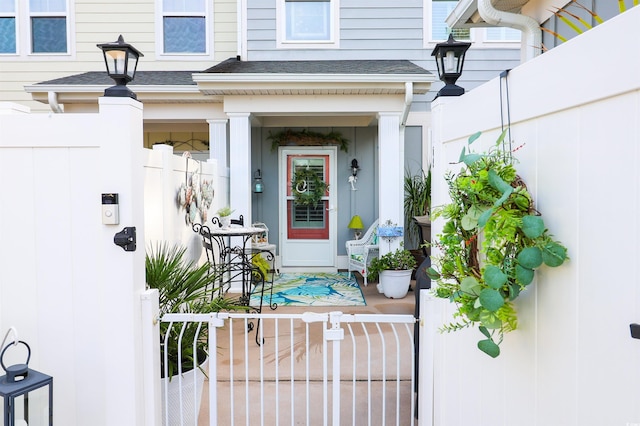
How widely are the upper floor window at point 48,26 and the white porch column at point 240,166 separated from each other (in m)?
3.57

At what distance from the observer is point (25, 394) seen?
1805mm

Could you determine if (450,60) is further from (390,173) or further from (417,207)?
(417,207)

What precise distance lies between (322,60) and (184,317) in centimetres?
546

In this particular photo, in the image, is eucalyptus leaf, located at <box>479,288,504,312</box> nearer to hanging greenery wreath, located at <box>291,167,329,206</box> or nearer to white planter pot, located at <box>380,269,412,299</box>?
white planter pot, located at <box>380,269,412,299</box>

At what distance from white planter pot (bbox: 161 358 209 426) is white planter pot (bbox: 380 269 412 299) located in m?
3.28

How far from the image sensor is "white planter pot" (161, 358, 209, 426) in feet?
7.50

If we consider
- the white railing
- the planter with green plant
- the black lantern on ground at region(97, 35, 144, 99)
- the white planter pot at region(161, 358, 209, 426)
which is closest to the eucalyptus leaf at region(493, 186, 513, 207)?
the planter with green plant

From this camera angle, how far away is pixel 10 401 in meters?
1.69

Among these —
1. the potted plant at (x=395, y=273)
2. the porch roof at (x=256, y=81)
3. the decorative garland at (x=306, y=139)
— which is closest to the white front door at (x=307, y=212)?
the decorative garland at (x=306, y=139)

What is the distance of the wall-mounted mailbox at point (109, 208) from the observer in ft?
6.43

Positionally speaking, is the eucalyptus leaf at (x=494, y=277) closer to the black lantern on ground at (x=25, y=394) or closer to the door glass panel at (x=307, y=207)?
the black lantern on ground at (x=25, y=394)

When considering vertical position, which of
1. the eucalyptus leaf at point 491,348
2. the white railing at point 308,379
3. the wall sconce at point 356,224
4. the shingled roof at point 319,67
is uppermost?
the shingled roof at point 319,67

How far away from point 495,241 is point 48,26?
802 cm

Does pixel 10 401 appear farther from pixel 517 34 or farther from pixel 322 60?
pixel 517 34
